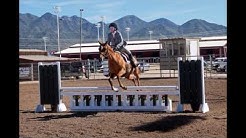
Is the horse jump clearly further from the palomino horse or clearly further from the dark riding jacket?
the dark riding jacket

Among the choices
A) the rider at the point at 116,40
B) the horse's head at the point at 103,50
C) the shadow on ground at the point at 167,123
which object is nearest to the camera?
the shadow on ground at the point at 167,123

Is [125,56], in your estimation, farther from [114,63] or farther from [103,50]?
[103,50]

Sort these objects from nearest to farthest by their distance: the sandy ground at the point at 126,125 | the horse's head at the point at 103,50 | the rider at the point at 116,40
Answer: the sandy ground at the point at 126,125, the horse's head at the point at 103,50, the rider at the point at 116,40

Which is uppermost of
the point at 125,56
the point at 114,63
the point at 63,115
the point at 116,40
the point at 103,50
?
the point at 116,40

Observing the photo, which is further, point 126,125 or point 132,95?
point 132,95

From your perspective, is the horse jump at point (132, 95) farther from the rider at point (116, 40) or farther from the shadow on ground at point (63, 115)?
the rider at point (116, 40)

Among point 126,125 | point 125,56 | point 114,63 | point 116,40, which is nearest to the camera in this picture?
point 126,125

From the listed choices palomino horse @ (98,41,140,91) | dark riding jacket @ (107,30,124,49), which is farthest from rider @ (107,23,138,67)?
palomino horse @ (98,41,140,91)

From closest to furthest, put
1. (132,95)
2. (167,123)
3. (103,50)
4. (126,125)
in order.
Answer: (167,123), (126,125), (103,50), (132,95)

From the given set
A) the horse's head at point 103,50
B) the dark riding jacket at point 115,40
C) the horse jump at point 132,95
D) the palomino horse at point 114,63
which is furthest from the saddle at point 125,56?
the horse jump at point 132,95

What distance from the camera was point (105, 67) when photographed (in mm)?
29438

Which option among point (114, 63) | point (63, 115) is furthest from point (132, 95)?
point (63, 115)
